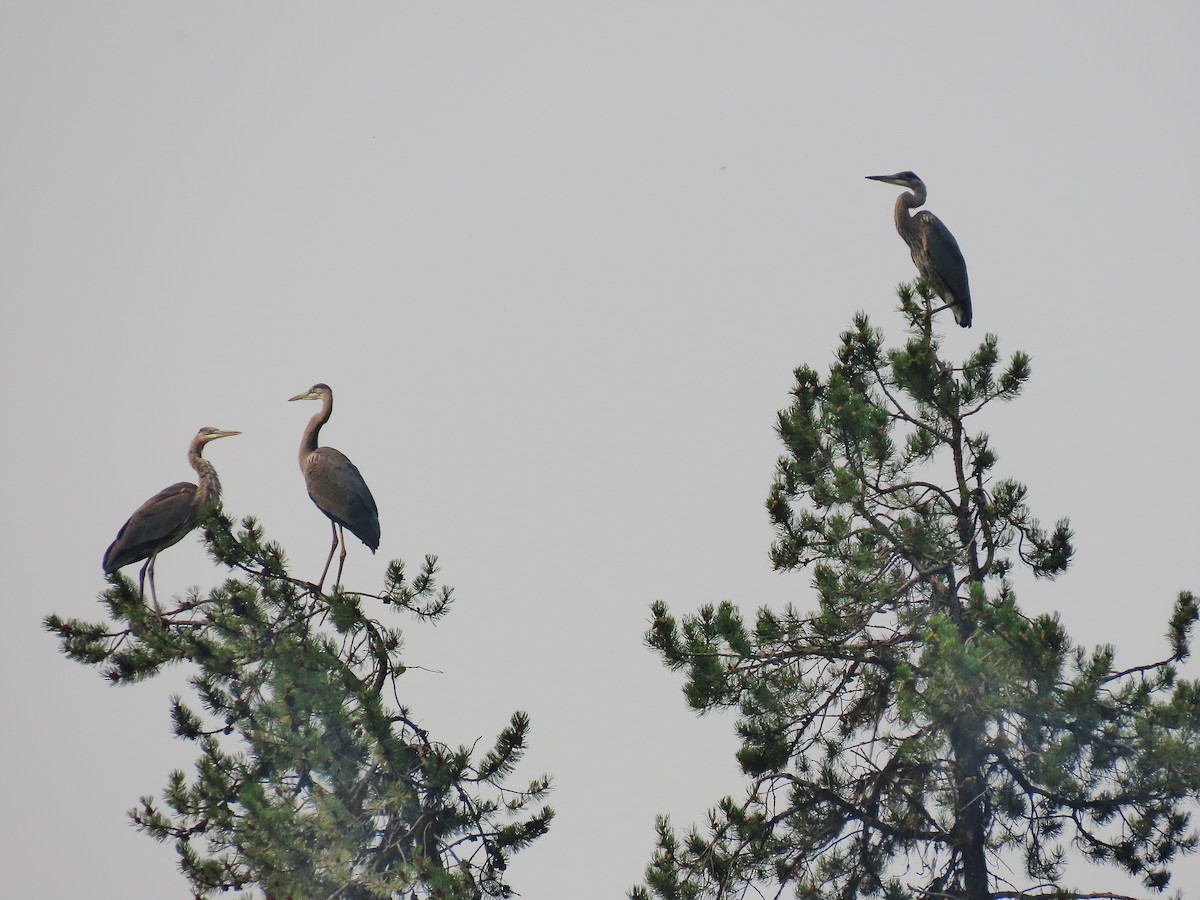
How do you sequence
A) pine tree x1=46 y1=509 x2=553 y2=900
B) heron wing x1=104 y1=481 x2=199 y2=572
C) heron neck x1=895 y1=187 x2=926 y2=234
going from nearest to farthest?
1. pine tree x1=46 y1=509 x2=553 y2=900
2. heron wing x1=104 y1=481 x2=199 y2=572
3. heron neck x1=895 y1=187 x2=926 y2=234

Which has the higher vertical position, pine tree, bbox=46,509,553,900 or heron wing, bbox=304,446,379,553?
heron wing, bbox=304,446,379,553

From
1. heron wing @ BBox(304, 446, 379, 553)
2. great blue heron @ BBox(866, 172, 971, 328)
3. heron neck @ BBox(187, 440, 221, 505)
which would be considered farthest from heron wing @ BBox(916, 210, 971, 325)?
heron neck @ BBox(187, 440, 221, 505)

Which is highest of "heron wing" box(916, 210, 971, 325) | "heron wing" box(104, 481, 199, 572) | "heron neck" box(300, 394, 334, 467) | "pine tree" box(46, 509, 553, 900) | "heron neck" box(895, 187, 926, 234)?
"heron neck" box(895, 187, 926, 234)

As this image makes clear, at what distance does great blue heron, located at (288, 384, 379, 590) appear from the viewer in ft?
34.4

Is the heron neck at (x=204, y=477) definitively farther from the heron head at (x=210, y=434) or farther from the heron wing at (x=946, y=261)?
the heron wing at (x=946, y=261)

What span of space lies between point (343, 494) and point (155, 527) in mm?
1471

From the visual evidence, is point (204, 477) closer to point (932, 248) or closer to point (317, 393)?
point (317, 393)

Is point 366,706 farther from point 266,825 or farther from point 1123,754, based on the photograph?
point 1123,754

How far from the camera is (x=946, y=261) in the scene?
11.0 metres

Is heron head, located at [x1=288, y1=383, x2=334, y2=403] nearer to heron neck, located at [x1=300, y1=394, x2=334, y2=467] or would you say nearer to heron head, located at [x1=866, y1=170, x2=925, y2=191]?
heron neck, located at [x1=300, y1=394, x2=334, y2=467]

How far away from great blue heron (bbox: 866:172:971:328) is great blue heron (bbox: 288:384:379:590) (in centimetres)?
481

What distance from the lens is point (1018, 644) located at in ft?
23.4

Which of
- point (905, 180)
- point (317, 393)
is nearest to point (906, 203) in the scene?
point (905, 180)

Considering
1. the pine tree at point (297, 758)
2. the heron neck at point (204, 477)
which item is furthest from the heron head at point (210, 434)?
the pine tree at point (297, 758)
